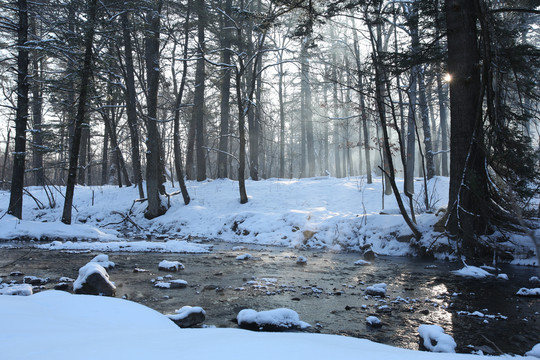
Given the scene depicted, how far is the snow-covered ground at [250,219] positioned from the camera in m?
8.93

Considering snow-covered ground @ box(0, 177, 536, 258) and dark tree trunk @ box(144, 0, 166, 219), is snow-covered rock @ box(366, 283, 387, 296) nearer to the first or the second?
snow-covered ground @ box(0, 177, 536, 258)

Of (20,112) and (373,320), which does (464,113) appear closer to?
(373,320)

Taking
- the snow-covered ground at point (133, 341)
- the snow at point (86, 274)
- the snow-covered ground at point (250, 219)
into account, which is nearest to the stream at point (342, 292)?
the snow at point (86, 274)

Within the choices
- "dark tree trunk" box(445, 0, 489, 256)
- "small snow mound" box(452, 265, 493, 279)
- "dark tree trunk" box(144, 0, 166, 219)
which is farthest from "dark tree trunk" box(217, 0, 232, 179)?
"small snow mound" box(452, 265, 493, 279)

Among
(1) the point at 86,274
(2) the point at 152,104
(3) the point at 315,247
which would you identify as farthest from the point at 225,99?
(1) the point at 86,274

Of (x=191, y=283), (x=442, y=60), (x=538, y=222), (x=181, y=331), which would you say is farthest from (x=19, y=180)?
(x=538, y=222)

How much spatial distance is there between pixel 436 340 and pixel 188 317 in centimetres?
239

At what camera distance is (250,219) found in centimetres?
1223

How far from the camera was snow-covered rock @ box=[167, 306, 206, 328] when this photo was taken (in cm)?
328

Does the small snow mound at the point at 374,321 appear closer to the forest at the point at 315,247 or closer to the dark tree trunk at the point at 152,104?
the forest at the point at 315,247

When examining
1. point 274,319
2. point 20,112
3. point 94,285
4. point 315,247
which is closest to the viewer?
point 274,319

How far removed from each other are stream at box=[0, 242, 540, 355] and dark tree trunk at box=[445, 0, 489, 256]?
1062 mm

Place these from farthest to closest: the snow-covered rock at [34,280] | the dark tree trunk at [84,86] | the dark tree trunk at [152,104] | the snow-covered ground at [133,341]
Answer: the dark tree trunk at [152,104]
the dark tree trunk at [84,86]
the snow-covered rock at [34,280]
the snow-covered ground at [133,341]

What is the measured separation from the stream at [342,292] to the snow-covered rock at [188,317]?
0.19 metres
